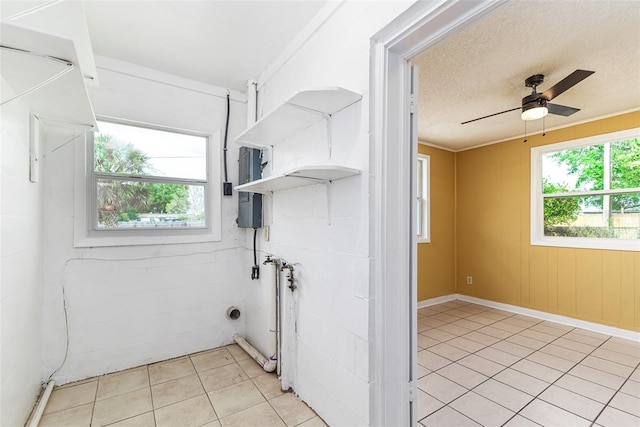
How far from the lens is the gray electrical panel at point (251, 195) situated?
2.53 m

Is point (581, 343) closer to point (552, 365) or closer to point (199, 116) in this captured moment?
point (552, 365)

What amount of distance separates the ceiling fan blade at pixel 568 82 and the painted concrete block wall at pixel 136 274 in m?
2.67

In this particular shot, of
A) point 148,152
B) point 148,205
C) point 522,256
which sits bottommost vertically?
point 522,256

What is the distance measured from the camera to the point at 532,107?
8.33ft

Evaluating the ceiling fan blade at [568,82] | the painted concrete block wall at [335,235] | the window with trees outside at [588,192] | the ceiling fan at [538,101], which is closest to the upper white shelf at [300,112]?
the painted concrete block wall at [335,235]

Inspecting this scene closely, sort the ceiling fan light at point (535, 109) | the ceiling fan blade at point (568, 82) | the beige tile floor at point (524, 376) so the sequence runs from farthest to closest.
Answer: the ceiling fan light at point (535, 109)
the ceiling fan blade at point (568, 82)
the beige tile floor at point (524, 376)

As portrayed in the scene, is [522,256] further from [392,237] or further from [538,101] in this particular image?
[392,237]

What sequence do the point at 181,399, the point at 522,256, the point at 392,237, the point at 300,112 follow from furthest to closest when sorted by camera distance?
the point at 522,256, the point at 181,399, the point at 300,112, the point at 392,237

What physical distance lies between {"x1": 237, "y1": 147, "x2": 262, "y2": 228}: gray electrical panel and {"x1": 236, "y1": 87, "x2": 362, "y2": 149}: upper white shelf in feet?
0.93

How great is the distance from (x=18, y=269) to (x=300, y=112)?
1764 mm

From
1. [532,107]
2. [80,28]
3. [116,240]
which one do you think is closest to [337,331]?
[116,240]

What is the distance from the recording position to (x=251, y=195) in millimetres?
2578

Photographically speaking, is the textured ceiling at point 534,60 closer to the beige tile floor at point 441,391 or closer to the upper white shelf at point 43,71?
the upper white shelf at point 43,71

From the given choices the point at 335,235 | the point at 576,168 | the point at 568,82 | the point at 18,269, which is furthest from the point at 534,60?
the point at 18,269
